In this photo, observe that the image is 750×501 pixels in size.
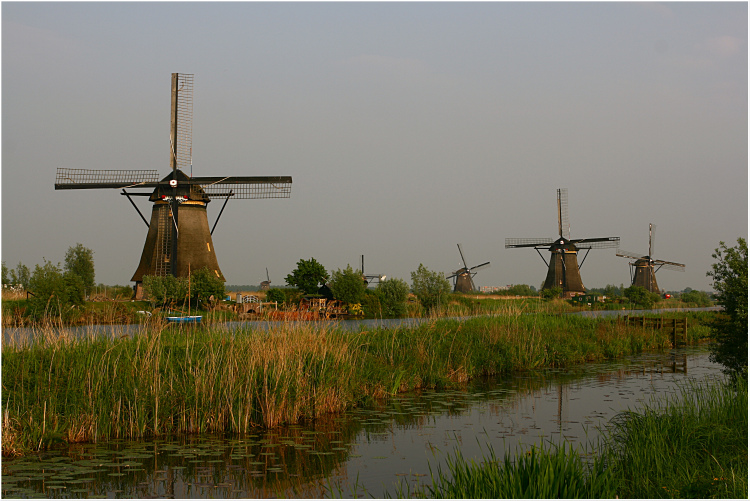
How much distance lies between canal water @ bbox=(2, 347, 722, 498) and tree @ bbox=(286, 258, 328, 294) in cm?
2787

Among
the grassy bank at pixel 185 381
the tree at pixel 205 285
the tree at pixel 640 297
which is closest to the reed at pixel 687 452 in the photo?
the grassy bank at pixel 185 381

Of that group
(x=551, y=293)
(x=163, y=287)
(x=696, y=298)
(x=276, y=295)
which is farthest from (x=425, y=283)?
(x=696, y=298)

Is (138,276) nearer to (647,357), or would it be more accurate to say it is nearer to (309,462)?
(647,357)

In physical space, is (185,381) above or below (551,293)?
below

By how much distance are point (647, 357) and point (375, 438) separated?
40.7 ft

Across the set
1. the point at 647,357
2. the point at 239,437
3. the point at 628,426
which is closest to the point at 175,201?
the point at 647,357

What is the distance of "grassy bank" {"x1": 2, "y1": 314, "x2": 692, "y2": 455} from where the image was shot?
7.83 metres

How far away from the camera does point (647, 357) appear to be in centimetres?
1827

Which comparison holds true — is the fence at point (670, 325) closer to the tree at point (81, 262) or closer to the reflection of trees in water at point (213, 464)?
the reflection of trees in water at point (213, 464)

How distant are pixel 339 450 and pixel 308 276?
106 feet

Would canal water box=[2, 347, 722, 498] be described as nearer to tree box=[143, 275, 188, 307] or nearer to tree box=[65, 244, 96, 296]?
tree box=[143, 275, 188, 307]

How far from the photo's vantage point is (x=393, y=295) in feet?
117

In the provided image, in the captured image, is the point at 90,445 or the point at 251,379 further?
the point at 251,379

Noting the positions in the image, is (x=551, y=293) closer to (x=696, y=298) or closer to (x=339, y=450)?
(x=696, y=298)
